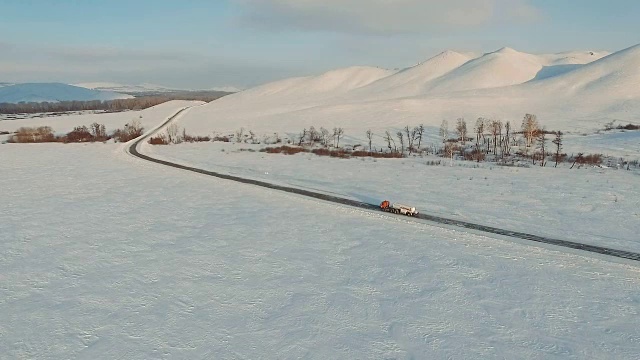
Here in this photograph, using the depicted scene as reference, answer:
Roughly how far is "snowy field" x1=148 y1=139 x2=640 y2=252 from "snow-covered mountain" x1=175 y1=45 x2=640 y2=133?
46744 mm

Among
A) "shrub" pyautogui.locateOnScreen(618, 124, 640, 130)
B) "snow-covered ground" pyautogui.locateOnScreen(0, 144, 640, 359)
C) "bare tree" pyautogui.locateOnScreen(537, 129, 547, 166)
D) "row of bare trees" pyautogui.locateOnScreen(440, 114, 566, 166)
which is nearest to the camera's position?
"snow-covered ground" pyautogui.locateOnScreen(0, 144, 640, 359)

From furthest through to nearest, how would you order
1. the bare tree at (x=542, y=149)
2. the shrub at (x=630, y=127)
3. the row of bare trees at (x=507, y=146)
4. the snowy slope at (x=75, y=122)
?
the snowy slope at (x=75, y=122), the shrub at (x=630, y=127), the row of bare trees at (x=507, y=146), the bare tree at (x=542, y=149)

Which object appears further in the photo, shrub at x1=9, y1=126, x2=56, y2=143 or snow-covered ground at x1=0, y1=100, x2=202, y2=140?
snow-covered ground at x1=0, y1=100, x2=202, y2=140

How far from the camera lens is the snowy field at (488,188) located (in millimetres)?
23891

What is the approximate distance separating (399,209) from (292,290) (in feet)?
38.0

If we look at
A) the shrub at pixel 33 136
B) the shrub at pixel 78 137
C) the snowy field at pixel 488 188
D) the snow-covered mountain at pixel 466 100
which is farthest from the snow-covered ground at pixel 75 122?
the snowy field at pixel 488 188

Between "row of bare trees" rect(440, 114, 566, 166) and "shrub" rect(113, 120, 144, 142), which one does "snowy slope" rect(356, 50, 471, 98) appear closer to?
"row of bare trees" rect(440, 114, 566, 166)

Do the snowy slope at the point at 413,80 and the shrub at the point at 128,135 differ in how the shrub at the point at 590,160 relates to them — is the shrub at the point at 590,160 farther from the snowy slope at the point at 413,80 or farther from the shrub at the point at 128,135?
the snowy slope at the point at 413,80

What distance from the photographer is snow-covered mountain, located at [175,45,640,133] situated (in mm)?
102062

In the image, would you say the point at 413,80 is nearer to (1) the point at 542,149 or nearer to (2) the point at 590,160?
(1) the point at 542,149

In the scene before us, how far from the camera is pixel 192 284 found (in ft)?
55.1

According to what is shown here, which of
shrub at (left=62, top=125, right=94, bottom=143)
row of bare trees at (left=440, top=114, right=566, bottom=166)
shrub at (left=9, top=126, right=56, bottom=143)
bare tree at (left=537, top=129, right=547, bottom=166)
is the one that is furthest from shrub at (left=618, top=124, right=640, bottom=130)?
shrub at (left=9, top=126, right=56, bottom=143)

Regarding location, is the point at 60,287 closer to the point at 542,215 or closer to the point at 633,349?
the point at 633,349

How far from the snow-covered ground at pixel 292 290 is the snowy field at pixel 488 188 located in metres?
3.97
